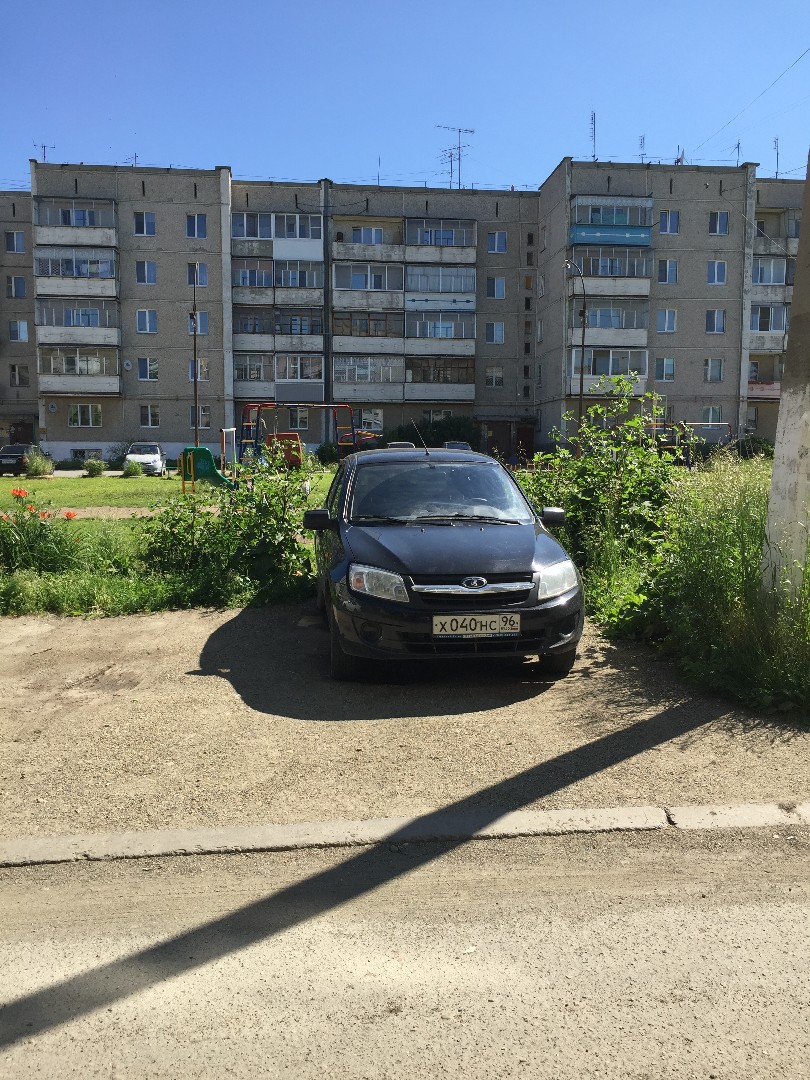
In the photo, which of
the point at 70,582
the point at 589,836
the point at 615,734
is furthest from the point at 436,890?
the point at 70,582

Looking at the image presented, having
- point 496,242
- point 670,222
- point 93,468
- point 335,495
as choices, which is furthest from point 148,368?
point 335,495

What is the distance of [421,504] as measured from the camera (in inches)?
280

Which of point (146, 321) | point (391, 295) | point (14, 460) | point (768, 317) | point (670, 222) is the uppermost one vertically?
point (670, 222)

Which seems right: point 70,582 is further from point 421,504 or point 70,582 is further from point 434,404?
point 434,404

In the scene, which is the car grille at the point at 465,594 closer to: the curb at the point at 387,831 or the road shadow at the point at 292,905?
the road shadow at the point at 292,905

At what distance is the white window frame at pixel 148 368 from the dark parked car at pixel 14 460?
500 inches

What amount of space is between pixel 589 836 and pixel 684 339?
56.5m

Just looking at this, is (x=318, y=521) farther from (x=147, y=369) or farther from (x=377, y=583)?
(x=147, y=369)

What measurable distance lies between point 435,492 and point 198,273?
176 ft

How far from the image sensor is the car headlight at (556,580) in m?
6.02

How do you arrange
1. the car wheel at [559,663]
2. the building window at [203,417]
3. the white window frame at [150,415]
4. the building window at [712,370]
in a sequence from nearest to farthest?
the car wheel at [559,663] < the building window at [712,370] < the building window at [203,417] < the white window frame at [150,415]

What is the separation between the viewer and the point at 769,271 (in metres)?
56.8

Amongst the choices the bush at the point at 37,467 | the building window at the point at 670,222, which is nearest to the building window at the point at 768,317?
the building window at the point at 670,222

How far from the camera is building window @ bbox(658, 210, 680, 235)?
183ft
